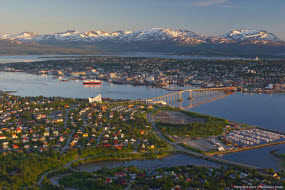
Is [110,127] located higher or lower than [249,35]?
lower

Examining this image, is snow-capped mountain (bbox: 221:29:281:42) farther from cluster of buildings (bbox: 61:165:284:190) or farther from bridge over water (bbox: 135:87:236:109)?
cluster of buildings (bbox: 61:165:284:190)

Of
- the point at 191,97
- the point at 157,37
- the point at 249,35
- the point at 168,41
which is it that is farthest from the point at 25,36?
the point at 191,97

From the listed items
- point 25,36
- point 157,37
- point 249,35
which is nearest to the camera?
point 249,35

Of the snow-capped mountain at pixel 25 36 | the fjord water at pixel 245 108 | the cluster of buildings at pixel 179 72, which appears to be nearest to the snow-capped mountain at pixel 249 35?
the cluster of buildings at pixel 179 72

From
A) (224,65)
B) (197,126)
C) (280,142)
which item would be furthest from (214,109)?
(224,65)

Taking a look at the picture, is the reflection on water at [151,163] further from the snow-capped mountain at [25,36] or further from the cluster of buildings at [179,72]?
the snow-capped mountain at [25,36]

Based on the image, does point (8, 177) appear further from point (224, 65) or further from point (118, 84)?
point (224, 65)

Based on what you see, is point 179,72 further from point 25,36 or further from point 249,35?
point 25,36
